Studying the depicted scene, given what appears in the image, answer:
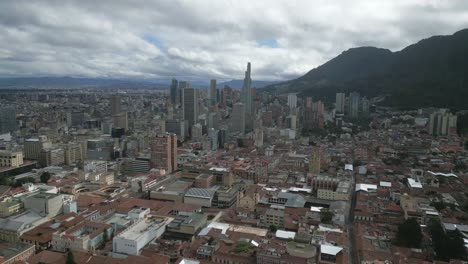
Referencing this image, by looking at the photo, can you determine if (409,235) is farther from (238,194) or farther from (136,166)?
(136,166)

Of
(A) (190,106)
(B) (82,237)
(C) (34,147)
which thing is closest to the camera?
(B) (82,237)

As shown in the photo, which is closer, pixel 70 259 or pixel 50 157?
pixel 70 259

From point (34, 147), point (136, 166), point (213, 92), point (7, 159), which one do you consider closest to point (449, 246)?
point (136, 166)

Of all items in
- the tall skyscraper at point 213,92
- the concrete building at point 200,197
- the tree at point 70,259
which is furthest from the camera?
the tall skyscraper at point 213,92

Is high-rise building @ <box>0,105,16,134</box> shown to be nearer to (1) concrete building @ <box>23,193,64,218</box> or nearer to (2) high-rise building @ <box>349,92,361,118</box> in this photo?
(1) concrete building @ <box>23,193,64,218</box>

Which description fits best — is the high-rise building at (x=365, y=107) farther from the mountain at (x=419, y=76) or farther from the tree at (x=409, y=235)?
the tree at (x=409, y=235)

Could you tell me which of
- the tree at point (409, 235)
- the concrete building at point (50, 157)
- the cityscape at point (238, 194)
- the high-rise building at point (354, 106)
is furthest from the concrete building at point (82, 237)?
the high-rise building at point (354, 106)
